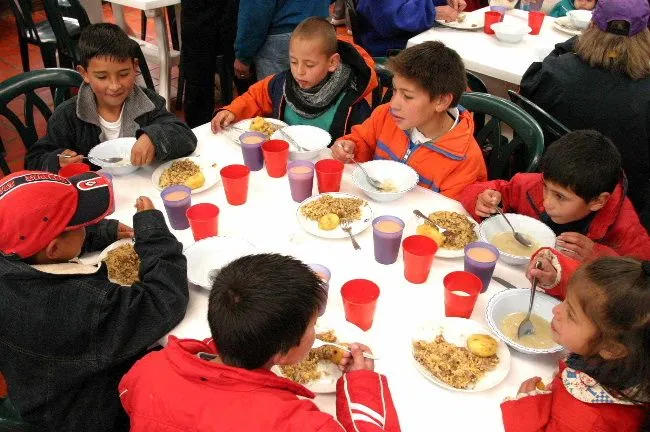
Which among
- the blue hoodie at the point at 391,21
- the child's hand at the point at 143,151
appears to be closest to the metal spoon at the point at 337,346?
the child's hand at the point at 143,151

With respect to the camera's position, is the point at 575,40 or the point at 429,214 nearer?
the point at 429,214

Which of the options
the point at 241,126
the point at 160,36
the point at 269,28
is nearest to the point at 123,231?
the point at 241,126

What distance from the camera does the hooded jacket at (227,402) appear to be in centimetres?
105

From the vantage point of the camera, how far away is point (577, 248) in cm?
175

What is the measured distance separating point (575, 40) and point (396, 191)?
1495mm

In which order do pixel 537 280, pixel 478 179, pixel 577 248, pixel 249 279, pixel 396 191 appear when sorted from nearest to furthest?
pixel 249 279, pixel 537 280, pixel 577 248, pixel 396 191, pixel 478 179

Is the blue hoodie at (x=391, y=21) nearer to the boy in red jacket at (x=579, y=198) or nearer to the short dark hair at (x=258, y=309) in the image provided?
the boy in red jacket at (x=579, y=198)

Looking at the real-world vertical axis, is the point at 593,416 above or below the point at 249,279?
below

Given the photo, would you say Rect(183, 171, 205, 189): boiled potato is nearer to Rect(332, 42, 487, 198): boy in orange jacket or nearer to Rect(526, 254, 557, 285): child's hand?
Rect(332, 42, 487, 198): boy in orange jacket

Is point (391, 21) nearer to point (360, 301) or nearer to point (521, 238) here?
point (521, 238)

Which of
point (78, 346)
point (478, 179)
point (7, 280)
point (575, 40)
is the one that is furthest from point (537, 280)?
point (575, 40)

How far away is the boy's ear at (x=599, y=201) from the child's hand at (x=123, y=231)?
5.42ft

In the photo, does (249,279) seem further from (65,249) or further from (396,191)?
(396,191)

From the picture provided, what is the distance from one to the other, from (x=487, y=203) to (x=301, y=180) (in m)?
→ 0.70
